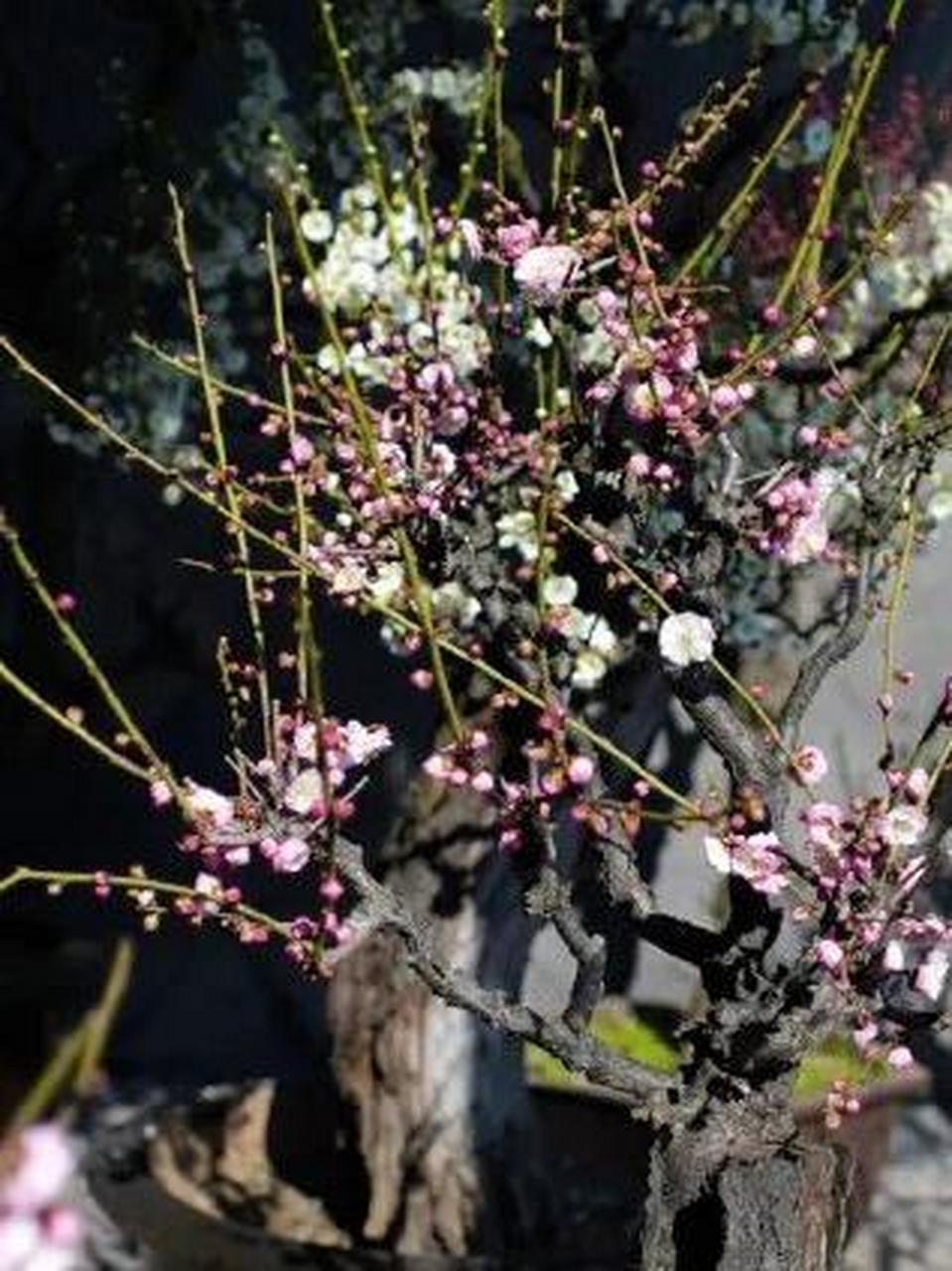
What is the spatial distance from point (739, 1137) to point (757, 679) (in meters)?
3.06

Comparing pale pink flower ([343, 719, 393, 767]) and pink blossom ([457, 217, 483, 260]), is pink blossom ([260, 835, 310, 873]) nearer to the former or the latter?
pale pink flower ([343, 719, 393, 767])

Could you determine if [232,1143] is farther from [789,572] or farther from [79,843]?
[79,843]

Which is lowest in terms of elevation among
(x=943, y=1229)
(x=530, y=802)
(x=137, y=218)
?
(x=530, y=802)

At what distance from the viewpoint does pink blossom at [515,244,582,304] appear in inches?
107

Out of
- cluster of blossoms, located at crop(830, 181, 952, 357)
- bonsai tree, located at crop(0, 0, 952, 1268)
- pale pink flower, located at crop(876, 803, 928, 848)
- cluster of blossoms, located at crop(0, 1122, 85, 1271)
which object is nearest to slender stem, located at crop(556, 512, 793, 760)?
bonsai tree, located at crop(0, 0, 952, 1268)

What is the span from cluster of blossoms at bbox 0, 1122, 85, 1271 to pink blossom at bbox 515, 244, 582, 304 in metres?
1.70

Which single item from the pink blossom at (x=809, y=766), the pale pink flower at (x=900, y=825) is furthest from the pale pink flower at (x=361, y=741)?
the pale pink flower at (x=900, y=825)

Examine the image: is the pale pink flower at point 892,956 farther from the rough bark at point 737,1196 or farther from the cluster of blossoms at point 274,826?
the cluster of blossoms at point 274,826

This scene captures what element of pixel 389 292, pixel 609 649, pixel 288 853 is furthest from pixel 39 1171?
pixel 389 292

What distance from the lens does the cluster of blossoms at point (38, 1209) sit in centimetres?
115

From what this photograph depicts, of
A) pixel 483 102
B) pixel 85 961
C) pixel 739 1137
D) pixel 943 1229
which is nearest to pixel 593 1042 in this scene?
pixel 739 1137

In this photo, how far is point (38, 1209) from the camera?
3.86ft

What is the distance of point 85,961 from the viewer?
270 inches

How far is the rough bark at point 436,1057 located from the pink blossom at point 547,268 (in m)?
1.77
